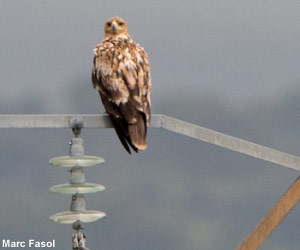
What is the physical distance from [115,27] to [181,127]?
3099 millimetres

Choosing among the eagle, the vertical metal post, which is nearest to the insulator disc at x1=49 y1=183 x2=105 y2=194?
the vertical metal post

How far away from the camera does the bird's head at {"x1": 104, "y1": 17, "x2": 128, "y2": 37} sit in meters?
8.93

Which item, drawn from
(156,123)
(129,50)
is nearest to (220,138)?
(156,123)

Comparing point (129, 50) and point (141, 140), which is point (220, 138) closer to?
point (141, 140)

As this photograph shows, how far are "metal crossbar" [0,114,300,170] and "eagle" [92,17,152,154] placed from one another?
0.38 meters

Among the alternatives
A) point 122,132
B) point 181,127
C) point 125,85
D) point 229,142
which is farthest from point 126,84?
point 229,142

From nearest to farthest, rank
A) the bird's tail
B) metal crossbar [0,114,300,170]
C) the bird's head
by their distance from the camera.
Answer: metal crossbar [0,114,300,170], the bird's tail, the bird's head

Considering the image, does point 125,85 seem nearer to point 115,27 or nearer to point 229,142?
point 229,142

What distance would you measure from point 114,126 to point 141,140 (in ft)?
0.86

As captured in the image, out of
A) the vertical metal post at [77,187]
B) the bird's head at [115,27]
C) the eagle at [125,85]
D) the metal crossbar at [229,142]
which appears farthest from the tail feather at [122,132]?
the bird's head at [115,27]

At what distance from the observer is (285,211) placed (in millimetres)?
6336

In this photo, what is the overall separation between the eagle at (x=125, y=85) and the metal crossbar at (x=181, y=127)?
376mm

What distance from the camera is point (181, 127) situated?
20.1ft

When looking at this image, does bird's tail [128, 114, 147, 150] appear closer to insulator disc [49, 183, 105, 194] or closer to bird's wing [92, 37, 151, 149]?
bird's wing [92, 37, 151, 149]
